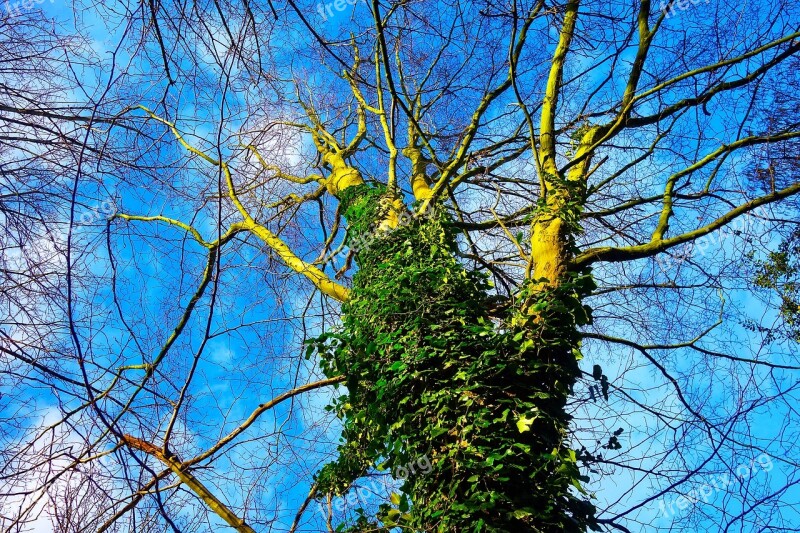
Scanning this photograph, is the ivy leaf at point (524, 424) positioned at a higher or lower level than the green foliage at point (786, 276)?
lower

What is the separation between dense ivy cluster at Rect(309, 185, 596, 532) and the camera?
338 centimetres

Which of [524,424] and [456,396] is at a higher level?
[456,396]

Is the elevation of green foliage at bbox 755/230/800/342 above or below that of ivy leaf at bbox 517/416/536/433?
→ above

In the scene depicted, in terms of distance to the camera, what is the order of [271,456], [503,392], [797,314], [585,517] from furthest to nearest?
[797,314] < [271,456] < [503,392] < [585,517]

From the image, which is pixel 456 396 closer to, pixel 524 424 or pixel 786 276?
pixel 524 424

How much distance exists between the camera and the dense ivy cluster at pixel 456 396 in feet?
11.1

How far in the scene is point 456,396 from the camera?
3701mm

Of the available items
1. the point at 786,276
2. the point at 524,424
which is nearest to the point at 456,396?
the point at 524,424

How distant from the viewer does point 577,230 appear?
453cm

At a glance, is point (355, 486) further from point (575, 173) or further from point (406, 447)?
point (575, 173)

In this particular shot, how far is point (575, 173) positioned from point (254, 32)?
3179mm

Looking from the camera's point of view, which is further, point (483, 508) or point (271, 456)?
point (271, 456)

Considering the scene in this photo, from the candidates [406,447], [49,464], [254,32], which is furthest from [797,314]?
[49,464]

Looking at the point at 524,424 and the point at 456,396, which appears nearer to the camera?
→ the point at 524,424
